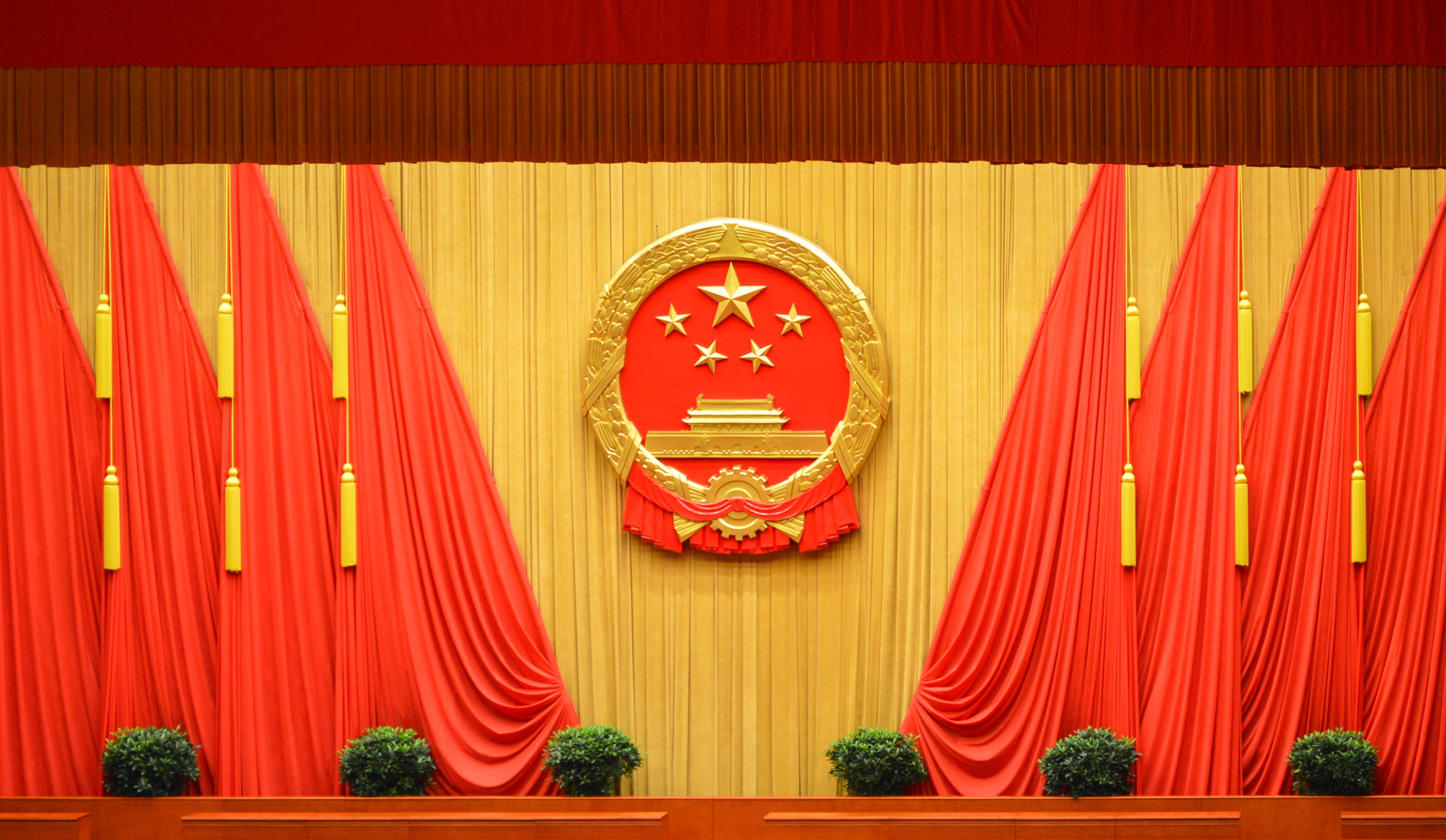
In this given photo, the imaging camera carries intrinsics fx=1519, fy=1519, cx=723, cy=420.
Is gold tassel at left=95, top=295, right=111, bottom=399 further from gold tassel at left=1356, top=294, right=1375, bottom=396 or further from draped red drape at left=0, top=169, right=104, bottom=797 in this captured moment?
gold tassel at left=1356, top=294, right=1375, bottom=396

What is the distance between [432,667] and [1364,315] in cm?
444

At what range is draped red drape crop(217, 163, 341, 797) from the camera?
6824 mm

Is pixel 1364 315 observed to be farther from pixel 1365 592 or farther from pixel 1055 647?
pixel 1055 647

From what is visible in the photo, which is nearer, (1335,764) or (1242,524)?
(1335,764)

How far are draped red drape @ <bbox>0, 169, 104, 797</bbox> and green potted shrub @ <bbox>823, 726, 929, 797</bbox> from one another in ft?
11.0

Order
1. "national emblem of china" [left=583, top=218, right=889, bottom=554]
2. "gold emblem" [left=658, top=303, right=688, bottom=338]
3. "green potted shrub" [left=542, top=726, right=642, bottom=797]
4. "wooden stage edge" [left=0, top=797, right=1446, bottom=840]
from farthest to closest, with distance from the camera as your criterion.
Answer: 1. "gold emblem" [left=658, top=303, right=688, bottom=338]
2. "national emblem of china" [left=583, top=218, right=889, bottom=554]
3. "green potted shrub" [left=542, top=726, right=642, bottom=797]
4. "wooden stage edge" [left=0, top=797, right=1446, bottom=840]

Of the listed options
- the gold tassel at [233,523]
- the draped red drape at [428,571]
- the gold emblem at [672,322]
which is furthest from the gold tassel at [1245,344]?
the gold tassel at [233,523]

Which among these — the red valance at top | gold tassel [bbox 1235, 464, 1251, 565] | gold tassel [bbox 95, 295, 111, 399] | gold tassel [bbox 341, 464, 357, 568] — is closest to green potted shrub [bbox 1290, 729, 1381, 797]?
gold tassel [bbox 1235, 464, 1251, 565]

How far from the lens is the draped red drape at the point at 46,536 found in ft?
22.5

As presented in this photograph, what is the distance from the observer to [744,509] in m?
6.91

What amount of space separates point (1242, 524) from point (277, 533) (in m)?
4.31

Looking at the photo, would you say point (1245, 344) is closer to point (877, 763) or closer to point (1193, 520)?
point (1193, 520)

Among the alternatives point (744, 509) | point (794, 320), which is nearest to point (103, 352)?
point (744, 509)

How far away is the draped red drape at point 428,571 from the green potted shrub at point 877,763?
48.5 inches
